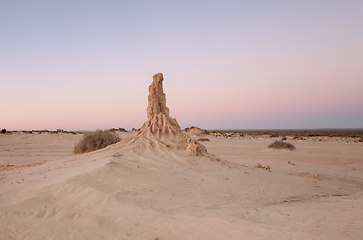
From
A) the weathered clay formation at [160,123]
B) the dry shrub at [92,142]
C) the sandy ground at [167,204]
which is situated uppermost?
the weathered clay formation at [160,123]

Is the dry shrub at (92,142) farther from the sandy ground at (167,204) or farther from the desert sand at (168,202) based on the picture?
the sandy ground at (167,204)

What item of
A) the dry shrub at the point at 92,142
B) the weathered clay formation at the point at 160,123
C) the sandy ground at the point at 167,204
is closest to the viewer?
the sandy ground at the point at 167,204

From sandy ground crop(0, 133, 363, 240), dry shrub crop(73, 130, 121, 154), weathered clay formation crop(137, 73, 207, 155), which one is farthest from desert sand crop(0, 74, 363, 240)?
dry shrub crop(73, 130, 121, 154)

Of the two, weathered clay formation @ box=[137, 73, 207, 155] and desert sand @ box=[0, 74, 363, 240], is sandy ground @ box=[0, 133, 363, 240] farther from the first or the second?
weathered clay formation @ box=[137, 73, 207, 155]

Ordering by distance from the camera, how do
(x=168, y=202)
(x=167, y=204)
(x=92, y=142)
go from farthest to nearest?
(x=92, y=142) < (x=168, y=202) < (x=167, y=204)

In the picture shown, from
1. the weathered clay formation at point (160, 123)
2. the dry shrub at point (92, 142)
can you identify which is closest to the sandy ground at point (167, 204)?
the weathered clay formation at point (160, 123)

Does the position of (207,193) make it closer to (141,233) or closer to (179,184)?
(179,184)

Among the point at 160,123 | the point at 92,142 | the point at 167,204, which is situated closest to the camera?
the point at 167,204

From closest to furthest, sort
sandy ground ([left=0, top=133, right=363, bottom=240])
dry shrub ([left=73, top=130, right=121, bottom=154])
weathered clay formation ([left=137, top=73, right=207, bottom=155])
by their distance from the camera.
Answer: sandy ground ([left=0, top=133, right=363, bottom=240]), weathered clay formation ([left=137, top=73, right=207, bottom=155]), dry shrub ([left=73, top=130, right=121, bottom=154])

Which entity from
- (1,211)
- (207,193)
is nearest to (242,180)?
(207,193)

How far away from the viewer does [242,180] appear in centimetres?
821

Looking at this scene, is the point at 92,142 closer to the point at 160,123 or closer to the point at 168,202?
the point at 160,123

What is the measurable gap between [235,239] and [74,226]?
2.96 metres

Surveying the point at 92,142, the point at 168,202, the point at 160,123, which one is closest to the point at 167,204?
the point at 168,202
